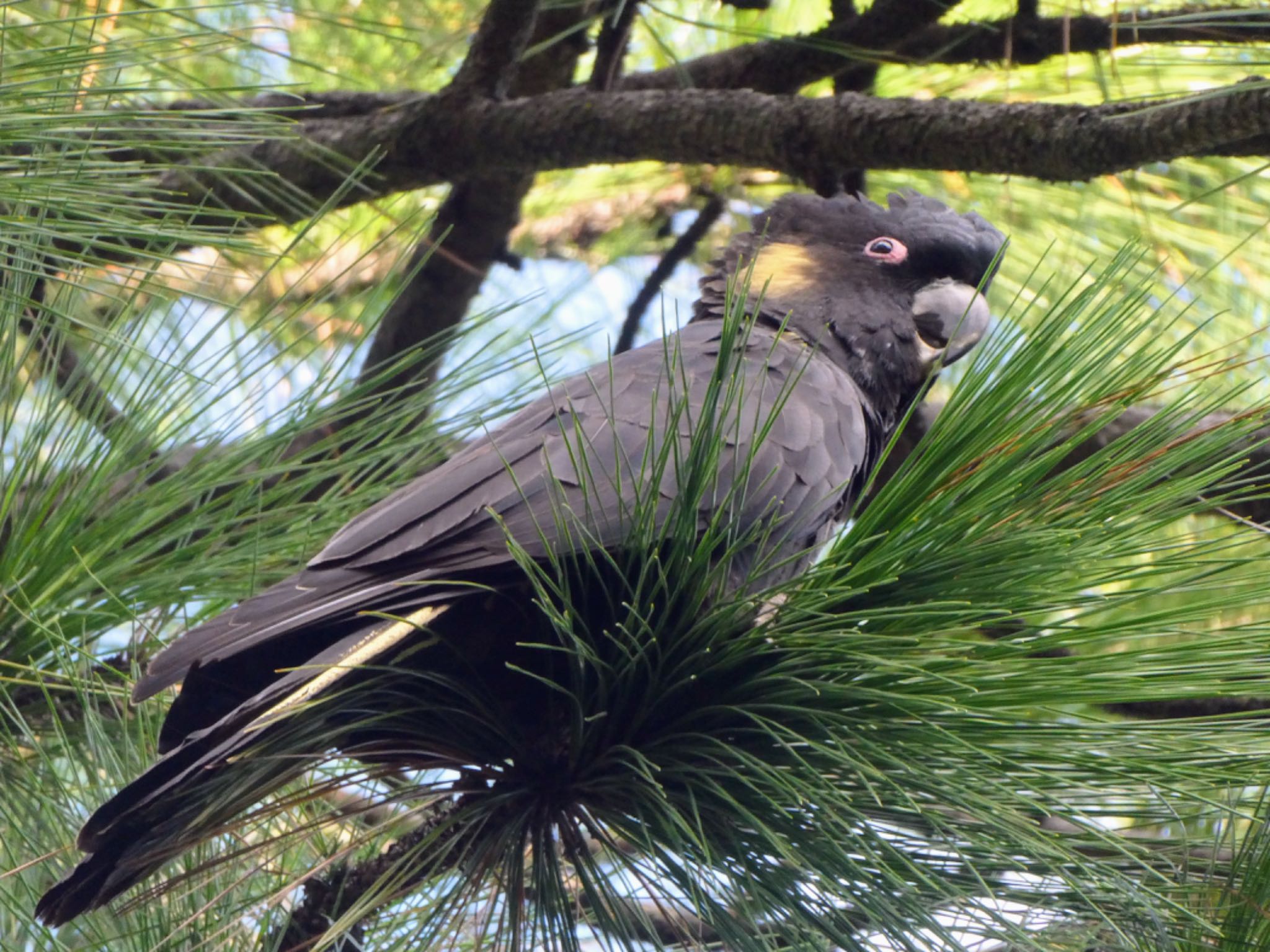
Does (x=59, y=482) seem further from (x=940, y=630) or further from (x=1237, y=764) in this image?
(x=1237, y=764)

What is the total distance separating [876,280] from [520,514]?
0.99 metres

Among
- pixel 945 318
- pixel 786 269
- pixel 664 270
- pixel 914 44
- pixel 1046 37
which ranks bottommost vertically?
pixel 945 318

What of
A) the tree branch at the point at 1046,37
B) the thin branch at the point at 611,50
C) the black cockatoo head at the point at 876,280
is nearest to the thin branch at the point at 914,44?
the tree branch at the point at 1046,37

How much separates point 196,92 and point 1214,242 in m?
2.08

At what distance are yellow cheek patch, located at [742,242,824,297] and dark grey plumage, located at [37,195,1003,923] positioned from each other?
11cm

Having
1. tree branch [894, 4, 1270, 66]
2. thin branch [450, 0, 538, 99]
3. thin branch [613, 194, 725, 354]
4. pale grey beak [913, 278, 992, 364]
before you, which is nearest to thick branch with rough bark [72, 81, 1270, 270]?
thin branch [450, 0, 538, 99]

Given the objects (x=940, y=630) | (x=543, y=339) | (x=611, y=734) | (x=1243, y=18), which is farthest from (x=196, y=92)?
(x=1243, y=18)

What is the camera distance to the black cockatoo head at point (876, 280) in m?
2.07

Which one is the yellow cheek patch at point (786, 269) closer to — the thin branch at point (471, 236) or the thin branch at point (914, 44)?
the thin branch at point (914, 44)

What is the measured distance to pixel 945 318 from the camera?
2.11 metres

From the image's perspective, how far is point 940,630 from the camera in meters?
1.21

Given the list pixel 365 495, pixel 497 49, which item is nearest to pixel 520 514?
pixel 365 495

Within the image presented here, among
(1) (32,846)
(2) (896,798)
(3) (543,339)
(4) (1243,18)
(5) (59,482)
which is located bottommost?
(1) (32,846)

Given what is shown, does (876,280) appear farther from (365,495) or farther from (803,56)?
(365,495)
